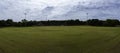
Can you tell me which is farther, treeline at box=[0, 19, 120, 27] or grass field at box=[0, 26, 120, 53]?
treeline at box=[0, 19, 120, 27]

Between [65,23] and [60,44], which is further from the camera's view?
[65,23]

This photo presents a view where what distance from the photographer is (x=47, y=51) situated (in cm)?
2969

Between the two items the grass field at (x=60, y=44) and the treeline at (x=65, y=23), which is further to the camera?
the treeline at (x=65, y=23)

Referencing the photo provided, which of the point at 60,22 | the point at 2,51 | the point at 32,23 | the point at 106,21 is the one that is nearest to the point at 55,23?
the point at 60,22

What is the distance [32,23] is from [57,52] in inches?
3881

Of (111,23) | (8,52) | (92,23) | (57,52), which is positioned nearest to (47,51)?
(57,52)

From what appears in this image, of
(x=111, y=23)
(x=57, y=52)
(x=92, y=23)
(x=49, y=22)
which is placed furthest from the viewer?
(x=49, y=22)

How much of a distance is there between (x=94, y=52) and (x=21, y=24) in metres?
93.8

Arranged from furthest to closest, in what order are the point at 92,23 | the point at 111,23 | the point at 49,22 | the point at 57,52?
the point at 49,22
the point at 92,23
the point at 111,23
the point at 57,52

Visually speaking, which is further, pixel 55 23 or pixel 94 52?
pixel 55 23

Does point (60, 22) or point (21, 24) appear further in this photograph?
→ point (60, 22)

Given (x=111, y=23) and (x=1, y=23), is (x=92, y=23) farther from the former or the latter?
(x=1, y=23)

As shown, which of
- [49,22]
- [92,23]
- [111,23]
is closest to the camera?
[111,23]

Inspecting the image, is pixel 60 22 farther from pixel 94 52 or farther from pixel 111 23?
pixel 94 52
